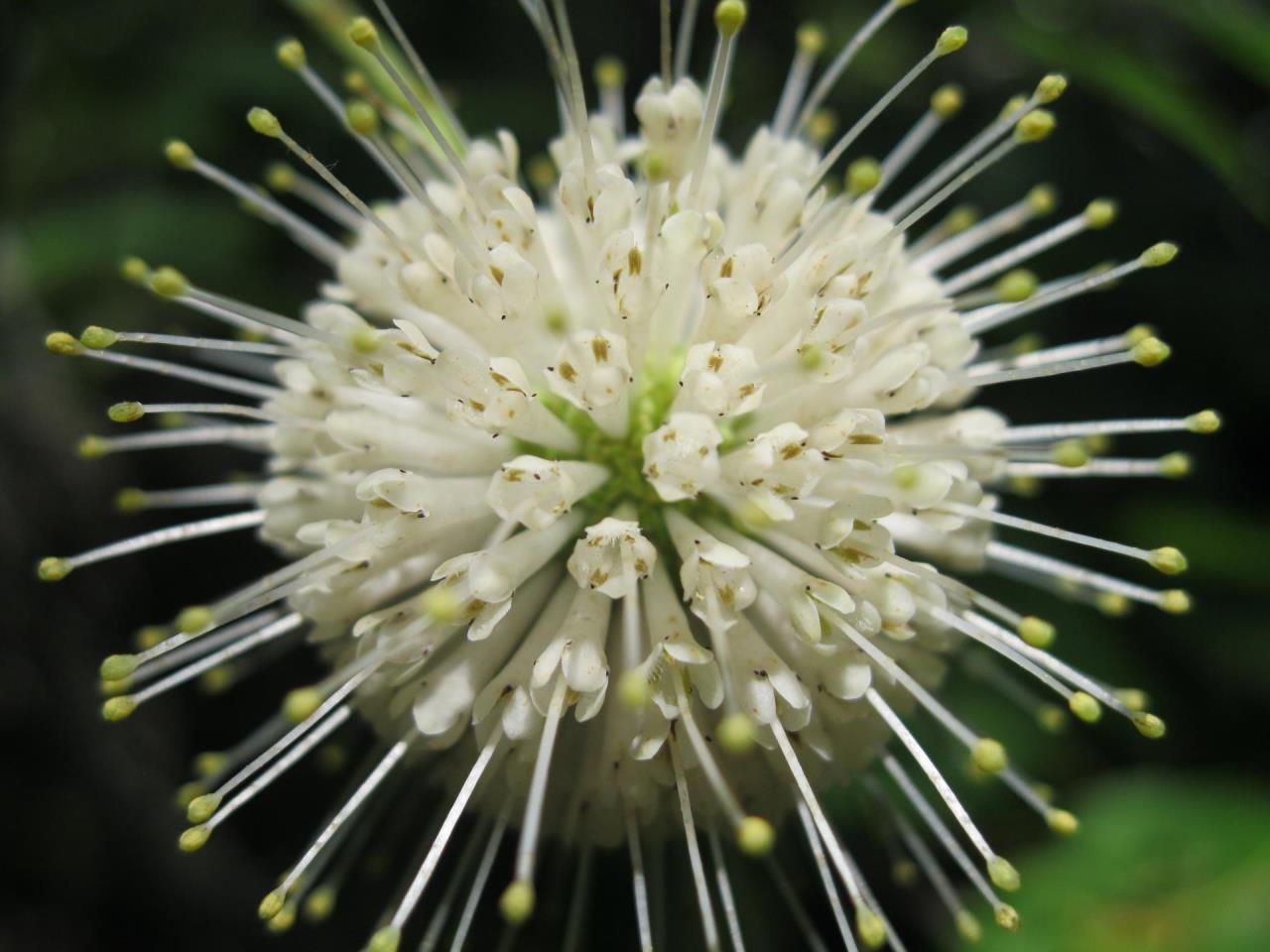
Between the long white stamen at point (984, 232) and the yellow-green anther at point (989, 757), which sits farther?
the long white stamen at point (984, 232)

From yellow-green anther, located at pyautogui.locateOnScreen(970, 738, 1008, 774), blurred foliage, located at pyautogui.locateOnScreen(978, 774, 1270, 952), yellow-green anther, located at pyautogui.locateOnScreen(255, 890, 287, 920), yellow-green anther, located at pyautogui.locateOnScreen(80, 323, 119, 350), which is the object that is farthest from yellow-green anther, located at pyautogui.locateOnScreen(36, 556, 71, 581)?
blurred foliage, located at pyautogui.locateOnScreen(978, 774, 1270, 952)

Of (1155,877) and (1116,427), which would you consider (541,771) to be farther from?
(1155,877)

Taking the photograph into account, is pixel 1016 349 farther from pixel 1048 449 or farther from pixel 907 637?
pixel 907 637

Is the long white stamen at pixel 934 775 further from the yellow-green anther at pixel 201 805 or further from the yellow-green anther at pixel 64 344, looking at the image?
the yellow-green anther at pixel 64 344

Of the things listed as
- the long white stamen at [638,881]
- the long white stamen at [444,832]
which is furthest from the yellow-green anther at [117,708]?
the long white stamen at [638,881]

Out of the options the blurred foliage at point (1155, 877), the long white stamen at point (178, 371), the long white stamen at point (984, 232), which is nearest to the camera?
the long white stamen at point (178, 371)

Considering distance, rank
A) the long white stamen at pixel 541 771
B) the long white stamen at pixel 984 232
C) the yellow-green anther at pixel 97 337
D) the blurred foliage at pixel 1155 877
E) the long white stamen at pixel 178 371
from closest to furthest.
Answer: the long white stamen at pixel 541 771 < the yellow-green anther at pixel 97 337 < the long white stamen at pixel 178 371 < the long white stamen at pixel 984 232 < the blurred foliage at pixel 1155 877
